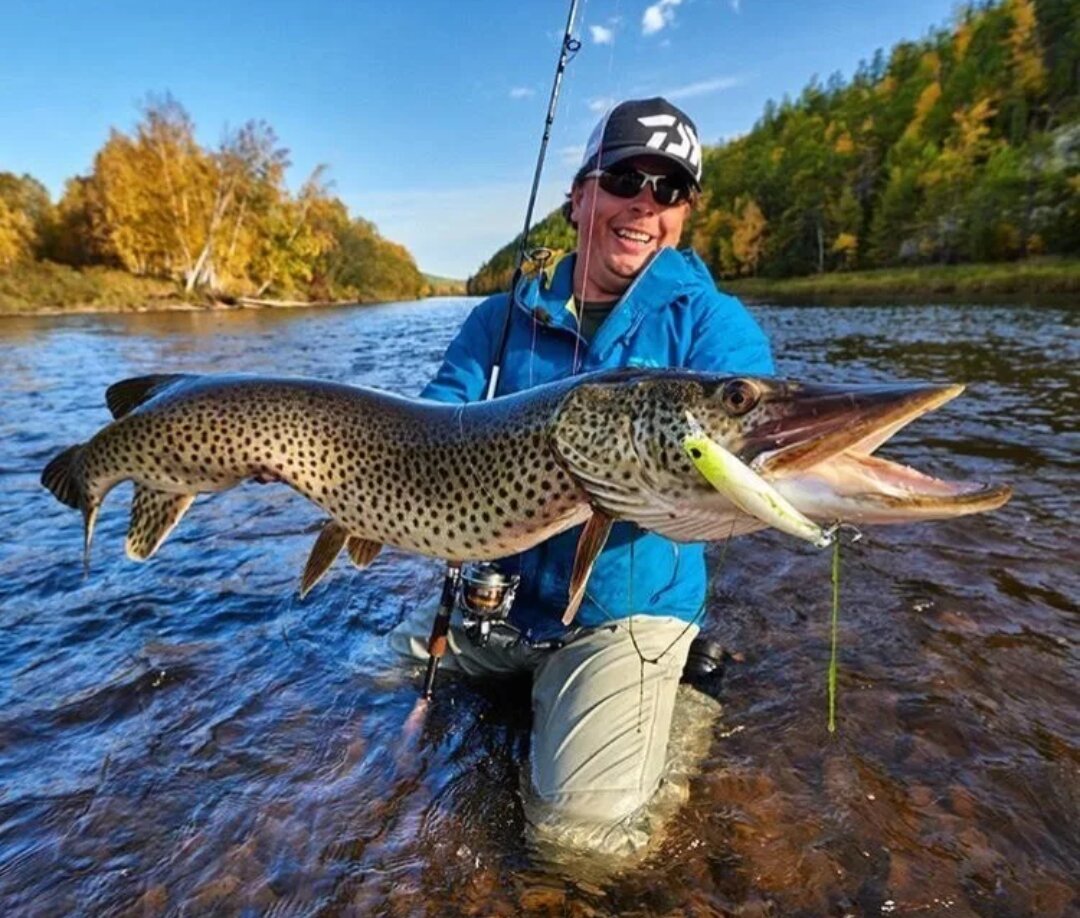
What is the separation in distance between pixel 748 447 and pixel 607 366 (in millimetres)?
1169

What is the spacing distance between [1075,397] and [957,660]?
28.7 feet

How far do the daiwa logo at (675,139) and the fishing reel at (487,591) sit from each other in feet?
6.40

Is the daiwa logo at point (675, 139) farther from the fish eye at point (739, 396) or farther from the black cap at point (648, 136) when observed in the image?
the fish eye at point (739, 396)

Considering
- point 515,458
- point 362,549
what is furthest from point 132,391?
point 515,458

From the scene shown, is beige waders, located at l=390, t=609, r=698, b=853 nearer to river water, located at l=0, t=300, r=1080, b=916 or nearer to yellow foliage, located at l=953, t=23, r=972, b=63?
river water, located at l=0, t=300, r=1080, b=916

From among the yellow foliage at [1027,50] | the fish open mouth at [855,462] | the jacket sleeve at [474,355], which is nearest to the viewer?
the fish open mouth at [855,462]

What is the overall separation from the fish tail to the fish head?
2.20m

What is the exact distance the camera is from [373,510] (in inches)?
107

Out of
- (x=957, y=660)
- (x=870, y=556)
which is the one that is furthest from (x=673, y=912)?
(x=870, y=556)

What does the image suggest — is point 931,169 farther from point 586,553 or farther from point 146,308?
point 586,553

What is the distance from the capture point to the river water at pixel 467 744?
2.40 metres

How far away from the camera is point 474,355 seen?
353cm

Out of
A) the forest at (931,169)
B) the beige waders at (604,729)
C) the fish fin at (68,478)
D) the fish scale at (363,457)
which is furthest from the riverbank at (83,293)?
the beige waders at (604,729)

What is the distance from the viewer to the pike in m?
1.79
